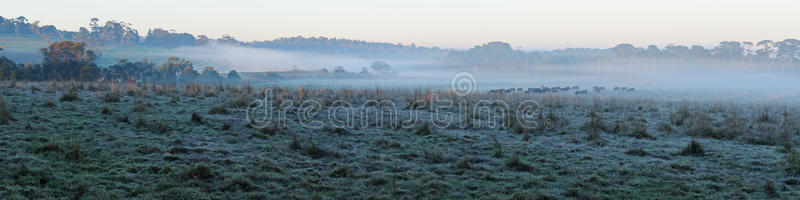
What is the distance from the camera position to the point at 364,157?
862cm

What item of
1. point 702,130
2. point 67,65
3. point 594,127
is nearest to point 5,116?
point 594,127

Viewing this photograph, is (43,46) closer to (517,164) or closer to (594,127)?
(594,127)

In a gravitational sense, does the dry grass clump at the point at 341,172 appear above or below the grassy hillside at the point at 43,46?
below

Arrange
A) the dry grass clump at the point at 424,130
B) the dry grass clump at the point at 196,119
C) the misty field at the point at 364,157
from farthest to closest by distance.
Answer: the dry grass clump at the point at 424,130
the dry grass clump at the point at 196,119
the misty field at the point at 364,157

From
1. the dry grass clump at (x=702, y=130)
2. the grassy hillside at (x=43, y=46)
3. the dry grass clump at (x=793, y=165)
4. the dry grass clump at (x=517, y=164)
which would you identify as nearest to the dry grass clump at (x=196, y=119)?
the dry grass clump at (x=517, y=164)

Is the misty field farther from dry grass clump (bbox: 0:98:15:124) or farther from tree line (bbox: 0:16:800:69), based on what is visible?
Answer: tree line (bbox: 0:16:800:69)

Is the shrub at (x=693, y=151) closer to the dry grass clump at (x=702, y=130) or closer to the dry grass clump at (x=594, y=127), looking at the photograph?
the dry grass clump at (x=594, y=127)

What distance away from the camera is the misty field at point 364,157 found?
21.0ft

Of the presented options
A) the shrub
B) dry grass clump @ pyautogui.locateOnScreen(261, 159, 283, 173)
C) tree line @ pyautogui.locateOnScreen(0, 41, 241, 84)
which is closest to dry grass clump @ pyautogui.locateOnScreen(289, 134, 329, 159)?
dry grass clump @ pyautogui.locateOnScreen(261, 159, 283, 173)

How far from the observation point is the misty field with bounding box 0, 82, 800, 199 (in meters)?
6.40

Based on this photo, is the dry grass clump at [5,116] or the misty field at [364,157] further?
the dry grass clump at [5,116]

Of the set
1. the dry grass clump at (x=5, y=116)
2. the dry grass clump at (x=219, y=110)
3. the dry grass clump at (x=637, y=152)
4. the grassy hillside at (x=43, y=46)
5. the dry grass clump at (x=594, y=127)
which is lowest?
the dry grass clump at (x=637, y=152)

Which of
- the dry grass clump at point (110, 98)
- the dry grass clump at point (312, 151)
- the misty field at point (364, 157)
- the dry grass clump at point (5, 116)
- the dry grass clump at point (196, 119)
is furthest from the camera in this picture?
the dry grass clump at point (110, 98)

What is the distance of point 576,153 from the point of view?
374 inches
